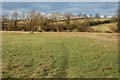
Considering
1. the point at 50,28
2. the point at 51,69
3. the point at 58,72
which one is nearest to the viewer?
the point at 58,72

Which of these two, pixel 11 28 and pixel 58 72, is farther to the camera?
pixel 11 28

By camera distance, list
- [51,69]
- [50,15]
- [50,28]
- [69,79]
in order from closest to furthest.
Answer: [69,79]
[51,69]
[50,28]
[50,15]

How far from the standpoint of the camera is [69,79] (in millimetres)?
4996

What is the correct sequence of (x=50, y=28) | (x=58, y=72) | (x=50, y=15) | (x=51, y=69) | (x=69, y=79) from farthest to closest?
1. (x=50, y=15)
2. (x=50, y=28)
3. (x=51, y=69)
4. (x=58, y=72)
5. (x=69, y=79)

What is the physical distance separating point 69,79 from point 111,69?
2.58 metres

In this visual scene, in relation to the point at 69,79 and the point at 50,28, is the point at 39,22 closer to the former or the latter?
the point at 50,28

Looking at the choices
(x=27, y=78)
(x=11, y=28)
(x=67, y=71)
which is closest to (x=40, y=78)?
(x=27, y=78)

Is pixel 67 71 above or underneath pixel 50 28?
underneath

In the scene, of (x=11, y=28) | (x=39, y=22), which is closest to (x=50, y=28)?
(x=39, y=22)

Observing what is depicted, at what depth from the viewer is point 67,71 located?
5.79 meters

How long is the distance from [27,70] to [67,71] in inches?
79.5

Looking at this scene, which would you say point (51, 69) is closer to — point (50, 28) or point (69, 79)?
point (69, 79)

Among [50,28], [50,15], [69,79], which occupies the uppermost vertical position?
[50,15]

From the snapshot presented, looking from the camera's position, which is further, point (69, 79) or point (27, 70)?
point (27, 70)
